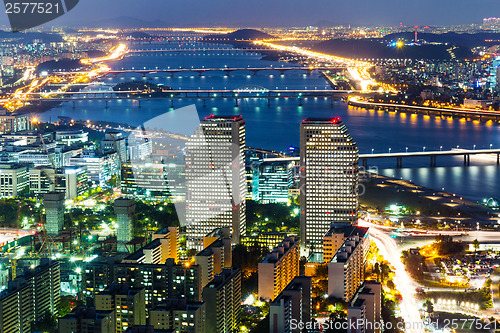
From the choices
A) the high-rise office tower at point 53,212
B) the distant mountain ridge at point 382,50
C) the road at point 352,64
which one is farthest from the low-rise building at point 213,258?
the distant mountain ridge at point 382,50

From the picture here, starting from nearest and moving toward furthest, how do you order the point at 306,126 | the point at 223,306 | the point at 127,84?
1. the point at 223,306
2. the point at 306,126
3. the point at 127,84

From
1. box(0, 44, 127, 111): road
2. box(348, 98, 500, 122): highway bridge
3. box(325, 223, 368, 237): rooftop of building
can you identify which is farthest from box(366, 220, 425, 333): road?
box(0, 44, 127, 111): road

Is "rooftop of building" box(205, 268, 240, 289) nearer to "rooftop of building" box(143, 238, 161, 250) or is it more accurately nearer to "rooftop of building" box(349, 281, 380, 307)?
"rooftop of building" box(349, 281, 380, 307)

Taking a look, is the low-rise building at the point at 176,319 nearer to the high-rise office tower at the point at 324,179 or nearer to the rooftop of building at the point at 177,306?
the rooftop of building at the point at 177,306

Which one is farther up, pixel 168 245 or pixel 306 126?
pixel 306 126

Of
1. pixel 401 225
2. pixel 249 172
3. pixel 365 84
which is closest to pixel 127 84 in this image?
pixel 365 84

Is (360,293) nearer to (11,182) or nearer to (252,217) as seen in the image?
(252,217)

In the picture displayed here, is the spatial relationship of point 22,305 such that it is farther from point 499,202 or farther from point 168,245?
point 499,202

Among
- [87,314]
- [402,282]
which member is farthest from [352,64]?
[87,314]
